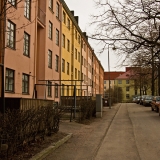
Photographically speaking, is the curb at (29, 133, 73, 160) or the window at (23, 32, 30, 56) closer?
the curb at (29, 133, 73, 160)

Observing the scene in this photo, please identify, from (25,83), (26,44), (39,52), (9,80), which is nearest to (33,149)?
(9,80)

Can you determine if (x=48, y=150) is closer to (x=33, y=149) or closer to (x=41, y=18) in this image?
(x=33, y=149)

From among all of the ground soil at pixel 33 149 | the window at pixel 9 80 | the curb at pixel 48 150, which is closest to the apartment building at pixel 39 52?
the window at pixel 9 80

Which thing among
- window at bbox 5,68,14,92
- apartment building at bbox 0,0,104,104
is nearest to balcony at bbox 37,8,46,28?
apartment building at bbox 0,0,104,104

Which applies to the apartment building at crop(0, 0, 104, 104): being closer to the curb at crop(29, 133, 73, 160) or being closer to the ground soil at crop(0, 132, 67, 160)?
the ground soil at crop(0, 132, 67, 160)

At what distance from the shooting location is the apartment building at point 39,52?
18.6 m

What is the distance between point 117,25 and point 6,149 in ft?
49.4

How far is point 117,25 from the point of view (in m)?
19.9

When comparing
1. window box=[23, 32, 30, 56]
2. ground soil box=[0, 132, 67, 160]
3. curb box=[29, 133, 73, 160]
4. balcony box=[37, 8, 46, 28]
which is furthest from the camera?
balcony box=[37, 8, 46, 28]

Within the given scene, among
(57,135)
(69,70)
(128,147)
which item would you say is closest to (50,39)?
(69,70)

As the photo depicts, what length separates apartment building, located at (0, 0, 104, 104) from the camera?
61.0ft

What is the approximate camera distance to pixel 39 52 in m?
26.7

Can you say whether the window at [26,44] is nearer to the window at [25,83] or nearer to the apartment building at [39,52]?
the apartment building at [39,52]

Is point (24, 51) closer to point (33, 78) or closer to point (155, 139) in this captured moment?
point (33, 78)
